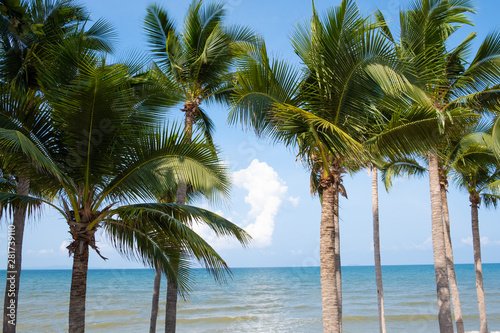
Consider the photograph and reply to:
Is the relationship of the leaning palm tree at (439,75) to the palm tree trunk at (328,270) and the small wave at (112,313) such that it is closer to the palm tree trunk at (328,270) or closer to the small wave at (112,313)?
the palm tree trunk at (328,270)

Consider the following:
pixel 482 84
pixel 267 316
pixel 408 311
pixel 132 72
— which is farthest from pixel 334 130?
pixel 408 311

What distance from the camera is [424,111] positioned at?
262 inches

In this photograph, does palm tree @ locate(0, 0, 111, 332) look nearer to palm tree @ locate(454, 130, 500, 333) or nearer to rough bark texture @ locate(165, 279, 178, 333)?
rough bark texture @ locate(165, 279, 178, 333)

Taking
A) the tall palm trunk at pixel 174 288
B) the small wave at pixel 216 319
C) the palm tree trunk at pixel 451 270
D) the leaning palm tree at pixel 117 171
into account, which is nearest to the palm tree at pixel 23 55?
the leaning palm tree at pixel 117 171

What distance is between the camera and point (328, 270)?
682cm

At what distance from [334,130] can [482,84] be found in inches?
232

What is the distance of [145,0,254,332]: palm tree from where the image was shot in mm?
11234

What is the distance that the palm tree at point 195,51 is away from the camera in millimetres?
11234

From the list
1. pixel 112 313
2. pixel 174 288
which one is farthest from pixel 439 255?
pixel 112 313

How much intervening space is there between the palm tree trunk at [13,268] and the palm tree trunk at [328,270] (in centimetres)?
599

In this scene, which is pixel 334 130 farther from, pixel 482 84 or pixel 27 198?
pixel 482 84

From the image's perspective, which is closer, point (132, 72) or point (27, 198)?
point (27, 198)

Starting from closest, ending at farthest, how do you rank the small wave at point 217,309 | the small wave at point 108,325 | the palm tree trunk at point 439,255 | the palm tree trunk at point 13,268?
the palm tree trunk at point 13,268 < the palm tree trunk at point 439,255 < the small wave at point 108,325 < the small wave at point 217,309

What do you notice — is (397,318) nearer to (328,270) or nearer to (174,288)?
(174,288)
